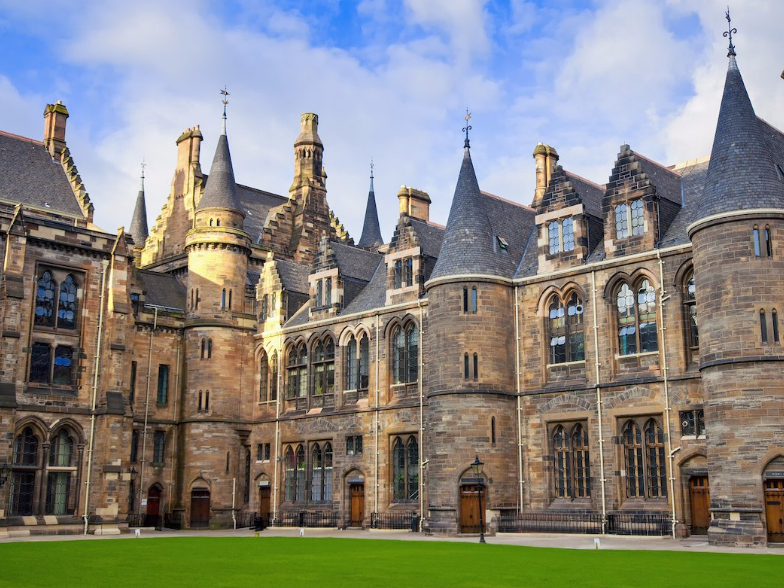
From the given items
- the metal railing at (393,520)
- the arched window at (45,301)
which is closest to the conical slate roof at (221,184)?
the arched window at (45,301)

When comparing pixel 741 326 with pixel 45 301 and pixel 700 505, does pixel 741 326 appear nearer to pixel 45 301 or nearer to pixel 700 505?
pixel 700 505

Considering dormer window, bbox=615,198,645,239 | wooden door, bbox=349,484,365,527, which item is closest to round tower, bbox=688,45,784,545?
dormer window, bbox=615,198,645,239

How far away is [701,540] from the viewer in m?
31.0

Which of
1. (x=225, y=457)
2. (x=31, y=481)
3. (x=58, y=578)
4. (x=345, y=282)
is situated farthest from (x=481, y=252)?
(x=58, y=578)

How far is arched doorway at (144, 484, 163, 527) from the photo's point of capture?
4822 centimetres

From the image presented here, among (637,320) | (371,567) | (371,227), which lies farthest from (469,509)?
(371,227)

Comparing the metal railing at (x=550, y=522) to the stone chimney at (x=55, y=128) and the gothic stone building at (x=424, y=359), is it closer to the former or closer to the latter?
the gothic stone building at (x=424, y=359)

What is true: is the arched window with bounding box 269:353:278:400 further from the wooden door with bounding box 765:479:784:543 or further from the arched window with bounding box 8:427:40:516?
the wooden door with bounding box 765:479:784:543

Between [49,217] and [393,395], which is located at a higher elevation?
[49,217]

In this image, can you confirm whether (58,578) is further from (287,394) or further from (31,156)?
(31,156)

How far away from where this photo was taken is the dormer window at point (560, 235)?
3806 centimetres

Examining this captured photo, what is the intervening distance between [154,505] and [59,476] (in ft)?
24.3

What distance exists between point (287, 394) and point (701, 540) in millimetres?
23523

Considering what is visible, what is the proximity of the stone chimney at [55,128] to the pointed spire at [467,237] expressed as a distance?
77.5 ft
